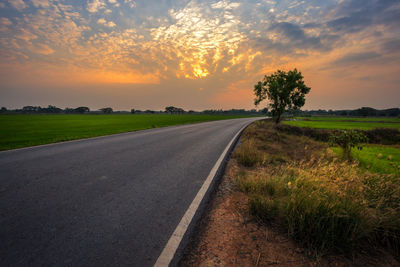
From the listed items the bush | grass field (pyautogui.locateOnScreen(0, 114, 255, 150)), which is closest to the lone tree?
the bush

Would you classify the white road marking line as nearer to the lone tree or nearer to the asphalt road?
the asphalt road

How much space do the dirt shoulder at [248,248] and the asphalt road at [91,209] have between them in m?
0.48

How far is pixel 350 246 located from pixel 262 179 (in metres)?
1.81

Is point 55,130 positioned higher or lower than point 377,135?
higher

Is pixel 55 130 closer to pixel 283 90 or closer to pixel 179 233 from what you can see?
pixel 179 233

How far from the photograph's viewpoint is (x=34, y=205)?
10.0ft

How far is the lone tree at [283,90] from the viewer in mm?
25859

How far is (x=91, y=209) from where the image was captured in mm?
2949

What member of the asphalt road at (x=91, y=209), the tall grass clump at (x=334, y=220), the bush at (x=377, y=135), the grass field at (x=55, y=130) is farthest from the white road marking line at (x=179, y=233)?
the bush at (x=377, y=135)

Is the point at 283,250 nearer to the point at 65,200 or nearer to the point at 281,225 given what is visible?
the point at 281,225

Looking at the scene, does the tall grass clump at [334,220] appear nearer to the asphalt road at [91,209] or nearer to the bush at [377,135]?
the asphalt road at [91,209]

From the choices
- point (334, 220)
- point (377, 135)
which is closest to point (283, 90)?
point (377, 135)

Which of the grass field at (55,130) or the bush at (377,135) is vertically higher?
the grass field at (55,130)

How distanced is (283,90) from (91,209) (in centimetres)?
2876
